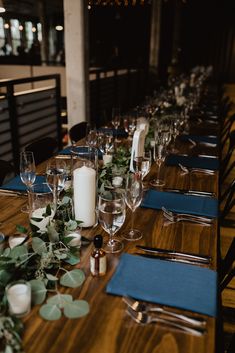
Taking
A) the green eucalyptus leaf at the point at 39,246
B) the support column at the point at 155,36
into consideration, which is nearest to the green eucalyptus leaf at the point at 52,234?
the green eucalyptus leaf at the point at 39,246

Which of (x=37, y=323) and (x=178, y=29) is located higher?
(x=178, y=29)

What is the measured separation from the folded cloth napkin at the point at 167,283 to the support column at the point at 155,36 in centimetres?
870

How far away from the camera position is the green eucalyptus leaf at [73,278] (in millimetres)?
Result: 924

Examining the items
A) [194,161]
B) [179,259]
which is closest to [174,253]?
[179,259]

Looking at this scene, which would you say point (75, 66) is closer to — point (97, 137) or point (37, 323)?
point (97, 137)

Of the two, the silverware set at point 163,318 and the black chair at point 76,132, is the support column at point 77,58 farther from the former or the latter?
the silverware set at point 163,318

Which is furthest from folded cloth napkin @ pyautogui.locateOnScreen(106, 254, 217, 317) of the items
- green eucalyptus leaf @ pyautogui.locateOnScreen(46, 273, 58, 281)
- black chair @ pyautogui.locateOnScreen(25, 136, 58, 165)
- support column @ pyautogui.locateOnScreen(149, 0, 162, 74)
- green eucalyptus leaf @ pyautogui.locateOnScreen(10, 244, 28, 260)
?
support column @ pyautogui.locateOnScreen(149, 0, 162, 74)

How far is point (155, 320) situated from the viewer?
81 centimetres

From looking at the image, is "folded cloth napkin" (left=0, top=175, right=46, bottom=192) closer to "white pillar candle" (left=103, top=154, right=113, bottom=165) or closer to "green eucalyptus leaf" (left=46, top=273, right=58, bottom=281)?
"white pillar candle" (left=103, top=154, right=113, bottom=165)

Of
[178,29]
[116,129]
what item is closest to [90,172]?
[116,129]

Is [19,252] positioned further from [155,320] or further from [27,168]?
[27,168]

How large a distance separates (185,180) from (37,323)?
1159 millimetres

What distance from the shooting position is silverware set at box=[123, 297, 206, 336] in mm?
792

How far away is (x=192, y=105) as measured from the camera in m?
3.95
